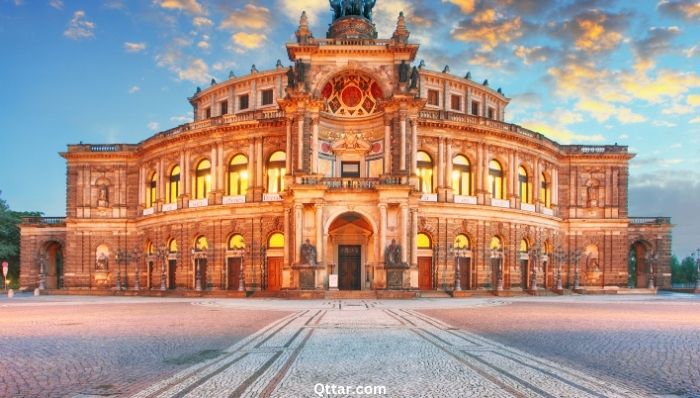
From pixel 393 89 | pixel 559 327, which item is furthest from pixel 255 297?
pixel 559 327

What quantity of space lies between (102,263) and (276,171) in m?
24.0

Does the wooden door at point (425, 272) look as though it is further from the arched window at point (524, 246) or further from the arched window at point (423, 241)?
the arched window at point (524, 246)

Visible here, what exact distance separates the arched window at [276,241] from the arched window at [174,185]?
12.7 m

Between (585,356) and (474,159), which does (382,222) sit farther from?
(585,356)

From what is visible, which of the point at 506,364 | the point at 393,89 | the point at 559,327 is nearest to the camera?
the point at 506,364

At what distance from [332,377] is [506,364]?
13.0 ft

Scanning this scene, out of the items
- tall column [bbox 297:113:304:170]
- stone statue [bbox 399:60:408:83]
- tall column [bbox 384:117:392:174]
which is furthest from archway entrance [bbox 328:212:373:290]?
stone statue [bbox 399:60:408:83]

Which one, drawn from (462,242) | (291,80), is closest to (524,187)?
(462,242)

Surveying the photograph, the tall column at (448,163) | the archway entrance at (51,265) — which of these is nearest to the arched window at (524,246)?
the tall column at (448,163)

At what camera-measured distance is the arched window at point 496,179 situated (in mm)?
54156

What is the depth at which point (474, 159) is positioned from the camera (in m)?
52.7

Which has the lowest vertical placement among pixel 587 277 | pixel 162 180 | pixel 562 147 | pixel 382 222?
pixel 587 277

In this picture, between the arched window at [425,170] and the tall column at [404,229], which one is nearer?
the tall column at [404,229]

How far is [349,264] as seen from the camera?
47875 millimetres
